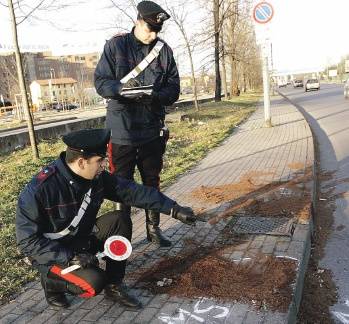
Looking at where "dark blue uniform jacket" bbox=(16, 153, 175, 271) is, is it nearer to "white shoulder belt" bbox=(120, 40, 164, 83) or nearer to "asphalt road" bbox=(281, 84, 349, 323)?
"white shoulder belt" bbox=(120, 40, 164, 83)

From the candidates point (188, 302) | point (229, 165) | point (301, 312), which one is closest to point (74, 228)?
point (188, 302)

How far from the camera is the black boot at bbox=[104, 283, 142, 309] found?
3.11 m

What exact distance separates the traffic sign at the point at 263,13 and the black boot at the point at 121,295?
10.9 metres

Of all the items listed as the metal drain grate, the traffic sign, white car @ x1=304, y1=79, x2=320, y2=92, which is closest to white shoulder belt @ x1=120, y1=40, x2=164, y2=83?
the metal drain grate

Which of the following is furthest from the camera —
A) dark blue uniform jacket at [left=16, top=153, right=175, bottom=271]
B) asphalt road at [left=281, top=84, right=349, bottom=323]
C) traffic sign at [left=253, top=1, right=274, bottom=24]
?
traffic sign at [left=253, top=1, right=274, bottom=24]

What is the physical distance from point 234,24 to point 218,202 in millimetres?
31900

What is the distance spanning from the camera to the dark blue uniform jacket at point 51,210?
2748 mm

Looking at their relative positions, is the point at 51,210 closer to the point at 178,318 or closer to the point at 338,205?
the point at 178,318

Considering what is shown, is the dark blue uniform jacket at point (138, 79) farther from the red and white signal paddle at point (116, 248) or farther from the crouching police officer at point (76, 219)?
the red and white signal paddle at point (116, 248)

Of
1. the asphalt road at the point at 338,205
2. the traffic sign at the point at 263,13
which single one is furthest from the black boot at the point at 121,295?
the traffic sign at the point at 263,13

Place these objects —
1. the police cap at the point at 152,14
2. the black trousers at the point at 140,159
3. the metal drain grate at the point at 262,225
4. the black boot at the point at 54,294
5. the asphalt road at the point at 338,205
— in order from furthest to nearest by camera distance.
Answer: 1. the metal drain grate at the point at 262,225
2. the black trousers at the point at 140,159
3. the police cap at the point at 152,14
4. the asphalt road at the point at 338,205
5. the black boot at the point at 54,294

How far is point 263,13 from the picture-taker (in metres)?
12.4

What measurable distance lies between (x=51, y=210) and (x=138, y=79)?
4.84ft

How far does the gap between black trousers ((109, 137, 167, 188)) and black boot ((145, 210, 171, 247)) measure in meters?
0.32
